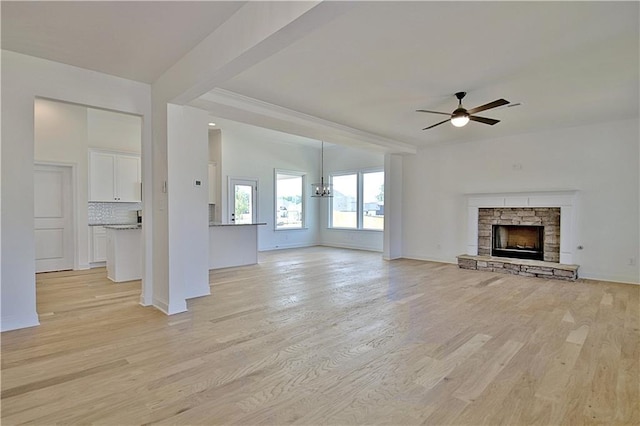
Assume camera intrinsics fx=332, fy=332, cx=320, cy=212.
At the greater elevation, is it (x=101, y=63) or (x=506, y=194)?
(x=101, y=63)

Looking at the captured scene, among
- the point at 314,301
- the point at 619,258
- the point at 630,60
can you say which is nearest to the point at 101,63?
the point at 314,301

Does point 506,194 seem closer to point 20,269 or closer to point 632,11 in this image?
point 632,11

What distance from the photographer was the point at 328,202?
10.6 metres

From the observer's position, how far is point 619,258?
5.44m

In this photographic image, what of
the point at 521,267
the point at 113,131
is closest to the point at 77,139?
the point at 113,131

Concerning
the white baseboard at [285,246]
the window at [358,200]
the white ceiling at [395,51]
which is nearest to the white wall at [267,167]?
the white baseboard at [285,246]

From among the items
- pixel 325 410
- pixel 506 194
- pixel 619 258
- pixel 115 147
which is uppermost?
pixel 115 147

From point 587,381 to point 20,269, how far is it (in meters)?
4.96

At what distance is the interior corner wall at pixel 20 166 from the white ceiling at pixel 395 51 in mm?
182

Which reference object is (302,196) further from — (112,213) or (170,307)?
(170,307)

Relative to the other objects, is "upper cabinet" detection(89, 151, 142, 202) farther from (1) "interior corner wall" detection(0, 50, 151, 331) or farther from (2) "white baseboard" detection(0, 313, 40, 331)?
(2) "white baseboard" detection(0, 313, 40, 331)

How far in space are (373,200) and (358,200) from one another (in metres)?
0.49

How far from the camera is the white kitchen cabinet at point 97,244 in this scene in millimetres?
6602

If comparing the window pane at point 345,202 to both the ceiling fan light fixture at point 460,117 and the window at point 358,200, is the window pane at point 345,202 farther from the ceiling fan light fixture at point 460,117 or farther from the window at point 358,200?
A: the ceiling fan light fixture at point 460,117
